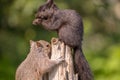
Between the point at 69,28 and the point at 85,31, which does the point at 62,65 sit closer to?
the point at 69,28

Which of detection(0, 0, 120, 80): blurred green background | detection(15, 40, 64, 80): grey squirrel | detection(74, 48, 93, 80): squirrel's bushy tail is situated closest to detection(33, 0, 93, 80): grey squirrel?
detection(74, 48, 93, 80): squirrel's bushy tail

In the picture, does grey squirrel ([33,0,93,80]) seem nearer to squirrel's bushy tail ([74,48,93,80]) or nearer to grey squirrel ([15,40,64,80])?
squirrel's bushy tail ([74,48,93,80])

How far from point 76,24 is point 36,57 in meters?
0.28

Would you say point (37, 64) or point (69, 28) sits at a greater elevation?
point (69, 28)

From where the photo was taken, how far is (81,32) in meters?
3.65

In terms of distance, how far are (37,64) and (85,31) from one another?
4446 millimetres

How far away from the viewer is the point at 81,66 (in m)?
3.61

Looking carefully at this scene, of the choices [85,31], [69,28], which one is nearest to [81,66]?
[69,28]

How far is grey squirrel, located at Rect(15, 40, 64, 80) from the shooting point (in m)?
3.58

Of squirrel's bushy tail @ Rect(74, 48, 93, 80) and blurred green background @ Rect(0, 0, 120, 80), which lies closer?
squirrel's bushy tail @ Rect(74, 48, 93, 80)

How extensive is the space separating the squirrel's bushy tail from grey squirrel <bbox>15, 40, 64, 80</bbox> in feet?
0.31

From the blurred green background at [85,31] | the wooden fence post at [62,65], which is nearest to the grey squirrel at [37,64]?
the wooden fence post at [62,65]

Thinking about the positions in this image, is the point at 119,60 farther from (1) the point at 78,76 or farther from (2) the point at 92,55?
(1) the point at 78,76

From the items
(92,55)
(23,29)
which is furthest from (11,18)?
(92,55)
